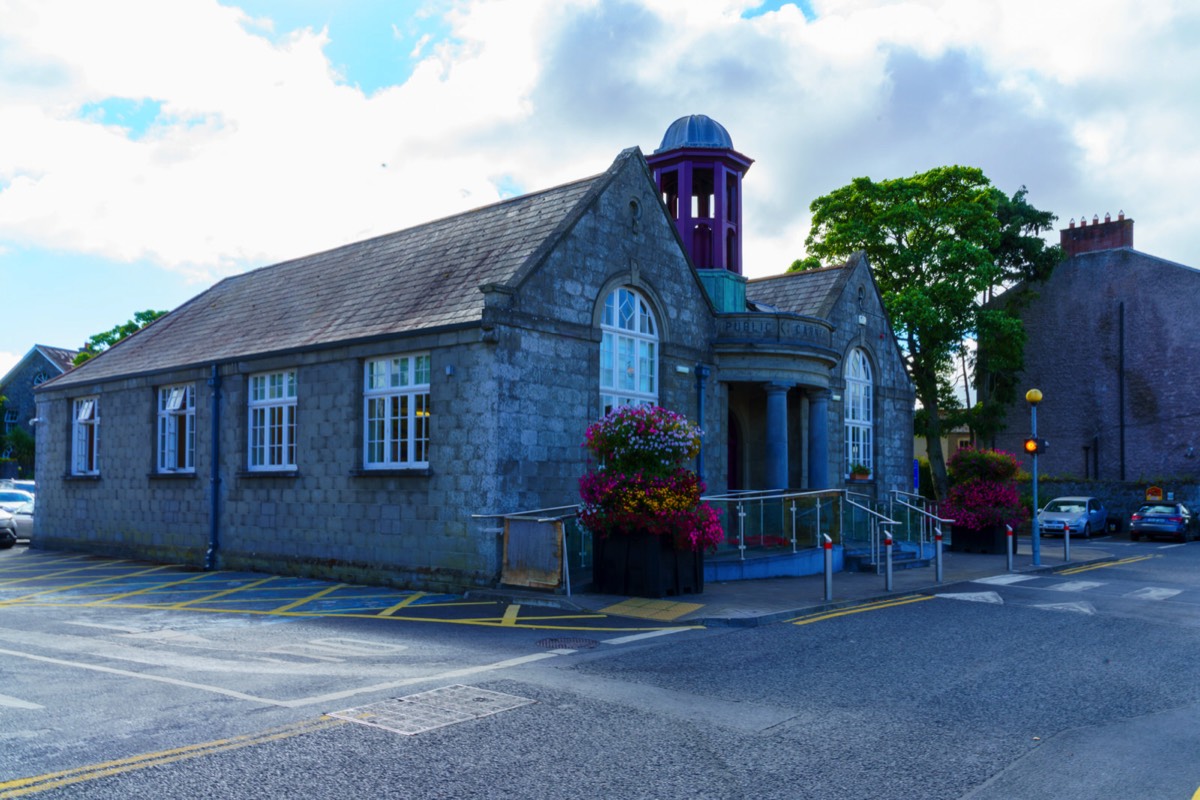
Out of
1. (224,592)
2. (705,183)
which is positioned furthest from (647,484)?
(705,183)

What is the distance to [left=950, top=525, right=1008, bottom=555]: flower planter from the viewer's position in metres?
24.5

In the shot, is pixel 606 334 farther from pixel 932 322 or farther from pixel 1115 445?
pixel 1115 445

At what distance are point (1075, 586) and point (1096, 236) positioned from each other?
100 feet

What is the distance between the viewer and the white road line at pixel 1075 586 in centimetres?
1672

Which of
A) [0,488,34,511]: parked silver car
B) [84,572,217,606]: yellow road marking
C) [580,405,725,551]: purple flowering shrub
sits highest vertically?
[580,405,725,551]: purple flowering shrub

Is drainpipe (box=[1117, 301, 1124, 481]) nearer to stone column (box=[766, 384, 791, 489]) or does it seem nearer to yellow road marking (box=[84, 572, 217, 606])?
stone column (box=[766, 384, 791, 489])

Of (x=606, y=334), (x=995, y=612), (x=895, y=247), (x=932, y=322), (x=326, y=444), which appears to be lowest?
(x=995, y=612)

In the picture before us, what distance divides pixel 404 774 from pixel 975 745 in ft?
12.4

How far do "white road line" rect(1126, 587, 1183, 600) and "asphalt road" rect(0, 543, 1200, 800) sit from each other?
250cm

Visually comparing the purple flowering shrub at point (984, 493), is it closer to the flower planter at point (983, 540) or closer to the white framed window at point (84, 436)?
the flower planter at point (983, 540)

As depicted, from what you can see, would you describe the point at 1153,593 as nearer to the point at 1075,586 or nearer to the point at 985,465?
the point at 1075,586

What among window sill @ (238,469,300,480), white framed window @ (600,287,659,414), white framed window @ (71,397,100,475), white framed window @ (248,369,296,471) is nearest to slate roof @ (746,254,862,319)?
white framed window @ (600,287,659,414)

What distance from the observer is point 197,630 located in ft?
38.4

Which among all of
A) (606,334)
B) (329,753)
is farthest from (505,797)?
(606,334)
